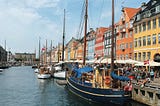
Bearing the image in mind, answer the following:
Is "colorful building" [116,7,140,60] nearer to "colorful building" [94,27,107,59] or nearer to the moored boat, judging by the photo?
"colorful building" [94,27,107,59]

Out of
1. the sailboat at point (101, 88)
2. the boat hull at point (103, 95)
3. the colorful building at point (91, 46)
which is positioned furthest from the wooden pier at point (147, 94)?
the colorful building at point (91, 46)

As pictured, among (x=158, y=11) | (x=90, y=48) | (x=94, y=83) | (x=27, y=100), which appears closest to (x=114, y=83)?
(x=94, y=83)

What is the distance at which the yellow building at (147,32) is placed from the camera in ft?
181

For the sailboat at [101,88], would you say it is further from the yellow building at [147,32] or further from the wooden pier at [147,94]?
the yellow building at [147,32]

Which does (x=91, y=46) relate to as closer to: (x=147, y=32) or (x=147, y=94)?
(x=147, y=32)

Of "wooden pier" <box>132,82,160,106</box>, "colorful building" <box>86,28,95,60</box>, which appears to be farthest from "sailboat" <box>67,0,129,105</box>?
"colorful building" <box>86,28,95,60</box>

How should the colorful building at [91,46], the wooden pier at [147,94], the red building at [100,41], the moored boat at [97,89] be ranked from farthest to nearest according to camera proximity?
the colorful building at [91,46] → the red building at [100,41] → the moored boat at [97,89] → the wooden pier at [147,94]

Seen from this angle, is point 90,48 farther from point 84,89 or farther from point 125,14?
point 84,89

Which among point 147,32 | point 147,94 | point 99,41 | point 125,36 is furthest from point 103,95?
point 99,41

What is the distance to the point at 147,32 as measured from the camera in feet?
191

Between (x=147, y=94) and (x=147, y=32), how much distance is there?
97.4 feet

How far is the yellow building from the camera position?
55.1 m

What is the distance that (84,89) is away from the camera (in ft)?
115

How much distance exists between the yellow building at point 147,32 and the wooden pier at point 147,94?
78.2 ft
